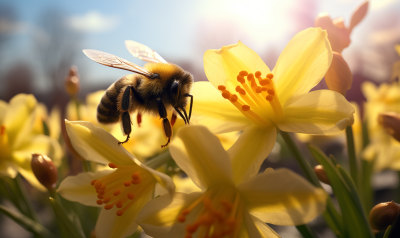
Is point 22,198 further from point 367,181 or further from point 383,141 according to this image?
point 383,141

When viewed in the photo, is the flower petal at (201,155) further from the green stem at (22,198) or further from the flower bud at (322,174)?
the green stem at (22,198)

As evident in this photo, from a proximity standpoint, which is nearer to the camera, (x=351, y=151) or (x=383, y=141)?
(x=351, y=151)

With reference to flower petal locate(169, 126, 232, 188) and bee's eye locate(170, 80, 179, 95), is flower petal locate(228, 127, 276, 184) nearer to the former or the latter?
flower petal locate(169, 126, 232, 188)

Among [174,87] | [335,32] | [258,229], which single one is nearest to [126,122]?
[174,87]

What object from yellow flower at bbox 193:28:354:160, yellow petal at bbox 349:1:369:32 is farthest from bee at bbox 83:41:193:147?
yellow petal at bbox 349:1:369:32

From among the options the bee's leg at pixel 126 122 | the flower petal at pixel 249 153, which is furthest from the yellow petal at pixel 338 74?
the bee's leg at pixel 126 122

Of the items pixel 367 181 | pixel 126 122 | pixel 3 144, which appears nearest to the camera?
pixel 126 122
